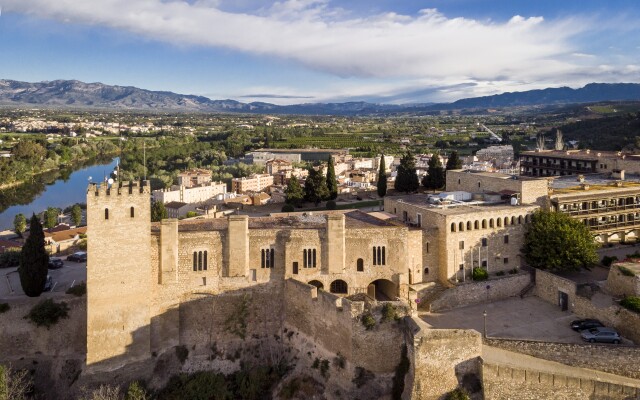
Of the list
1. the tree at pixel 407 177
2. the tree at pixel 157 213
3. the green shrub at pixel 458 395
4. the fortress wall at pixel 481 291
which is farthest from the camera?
the tree at pixel 407 177

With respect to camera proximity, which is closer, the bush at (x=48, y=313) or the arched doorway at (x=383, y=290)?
the bush at (x=48, y=313)

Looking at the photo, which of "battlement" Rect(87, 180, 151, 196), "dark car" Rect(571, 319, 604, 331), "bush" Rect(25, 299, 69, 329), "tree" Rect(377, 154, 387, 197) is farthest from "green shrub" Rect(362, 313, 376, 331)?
"tree" Rect(377, 154, 387, 197)

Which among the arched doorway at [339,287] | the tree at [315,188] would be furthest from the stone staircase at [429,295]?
the tree at [315,188]

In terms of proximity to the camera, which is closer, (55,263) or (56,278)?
(56,278)

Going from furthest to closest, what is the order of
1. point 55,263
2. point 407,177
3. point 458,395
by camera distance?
point 407,177
point 55,263
point 458,395

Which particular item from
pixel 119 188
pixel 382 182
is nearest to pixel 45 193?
pixel 382 182

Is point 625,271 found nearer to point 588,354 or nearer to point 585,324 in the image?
point 585,324

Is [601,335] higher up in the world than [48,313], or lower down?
lower down

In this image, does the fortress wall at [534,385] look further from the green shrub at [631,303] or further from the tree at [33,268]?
the tree at [33,268]
